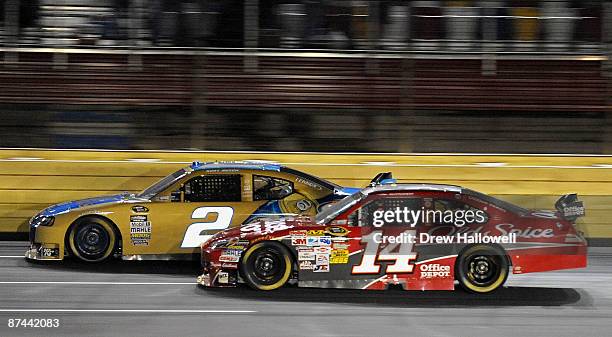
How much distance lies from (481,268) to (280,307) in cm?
206

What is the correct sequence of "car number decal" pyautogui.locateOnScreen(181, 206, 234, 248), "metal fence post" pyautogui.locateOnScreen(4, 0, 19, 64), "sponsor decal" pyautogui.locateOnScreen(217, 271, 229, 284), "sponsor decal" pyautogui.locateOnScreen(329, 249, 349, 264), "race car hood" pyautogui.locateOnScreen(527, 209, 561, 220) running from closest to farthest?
"sponsor decal" pyautogui.locateOnScreen(329, 249, 349, 264) → "sponsor decal" pyautogui.locateOnScreen(217, 271, 229, 284) → "race car hood" pyautogui.locateOnScreen(527, 209, 561, 220) → "car number decal" pyautogui.locateOnScreen(181, 206, 234, 248) → "metal fence post" pyautogui.locateOnScreen(4, 0, 19, 64)

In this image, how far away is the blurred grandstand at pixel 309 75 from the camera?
48.6ft

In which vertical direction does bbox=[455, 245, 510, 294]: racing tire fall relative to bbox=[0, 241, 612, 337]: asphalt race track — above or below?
above

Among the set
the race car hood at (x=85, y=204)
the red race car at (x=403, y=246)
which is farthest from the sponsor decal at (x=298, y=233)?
the race car hood at (x=85, y=204)

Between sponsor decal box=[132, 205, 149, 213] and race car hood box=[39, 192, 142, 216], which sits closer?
sponsor decal box=[132, 205, 149, 213]

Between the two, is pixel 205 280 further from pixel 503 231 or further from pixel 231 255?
pixel 503 231

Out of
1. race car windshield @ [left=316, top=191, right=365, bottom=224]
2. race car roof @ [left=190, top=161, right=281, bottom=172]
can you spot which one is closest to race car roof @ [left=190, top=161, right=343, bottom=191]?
race car roof @ [left=190, top=161, right=281, bottom=172]

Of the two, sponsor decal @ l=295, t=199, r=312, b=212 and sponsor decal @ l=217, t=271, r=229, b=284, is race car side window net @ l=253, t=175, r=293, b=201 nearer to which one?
sponsor decal @ l=295, t=199, r=312, b=212

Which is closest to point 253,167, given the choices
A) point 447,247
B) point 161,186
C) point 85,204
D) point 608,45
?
point 161,186

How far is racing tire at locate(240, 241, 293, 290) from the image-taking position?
985 cm

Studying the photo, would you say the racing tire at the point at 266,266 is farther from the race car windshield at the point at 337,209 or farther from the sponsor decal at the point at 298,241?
the race car windshield at the point at 337,209

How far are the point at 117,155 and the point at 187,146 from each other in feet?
3.47

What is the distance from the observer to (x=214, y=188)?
11.4 m

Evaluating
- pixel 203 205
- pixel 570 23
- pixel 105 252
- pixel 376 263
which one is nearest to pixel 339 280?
pixel 376 263
